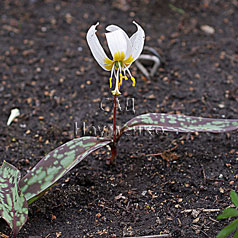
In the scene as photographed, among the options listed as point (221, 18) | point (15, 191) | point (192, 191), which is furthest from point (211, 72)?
point (15, 191)

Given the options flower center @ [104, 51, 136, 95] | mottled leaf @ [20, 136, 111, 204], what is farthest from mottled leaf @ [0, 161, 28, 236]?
flower center @ [104, 51, 136, 95]

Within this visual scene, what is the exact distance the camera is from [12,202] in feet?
5.50

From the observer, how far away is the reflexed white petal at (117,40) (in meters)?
1.68

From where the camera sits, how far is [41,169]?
72.4 inches

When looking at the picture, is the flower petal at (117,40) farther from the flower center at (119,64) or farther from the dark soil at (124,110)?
the dark soil at (124,110)

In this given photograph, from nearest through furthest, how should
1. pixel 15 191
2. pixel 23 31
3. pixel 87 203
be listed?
1. pixel 15 191
2. pixel 87 203
3. pixel 23 31

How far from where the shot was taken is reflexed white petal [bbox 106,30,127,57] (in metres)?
1.68

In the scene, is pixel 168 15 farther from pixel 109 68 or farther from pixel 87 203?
pixel 87 203

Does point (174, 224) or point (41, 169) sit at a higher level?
point (41, 169)

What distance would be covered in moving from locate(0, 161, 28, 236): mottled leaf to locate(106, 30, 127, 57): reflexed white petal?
2.34ft

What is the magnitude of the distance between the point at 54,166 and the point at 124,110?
0.91 meters

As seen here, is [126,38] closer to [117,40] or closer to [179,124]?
[117,40]

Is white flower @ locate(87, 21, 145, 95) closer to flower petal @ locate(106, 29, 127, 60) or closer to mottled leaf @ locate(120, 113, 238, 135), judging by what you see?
flower petal @ locate(106, 29, 127, 60)

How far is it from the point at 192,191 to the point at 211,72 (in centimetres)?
121
